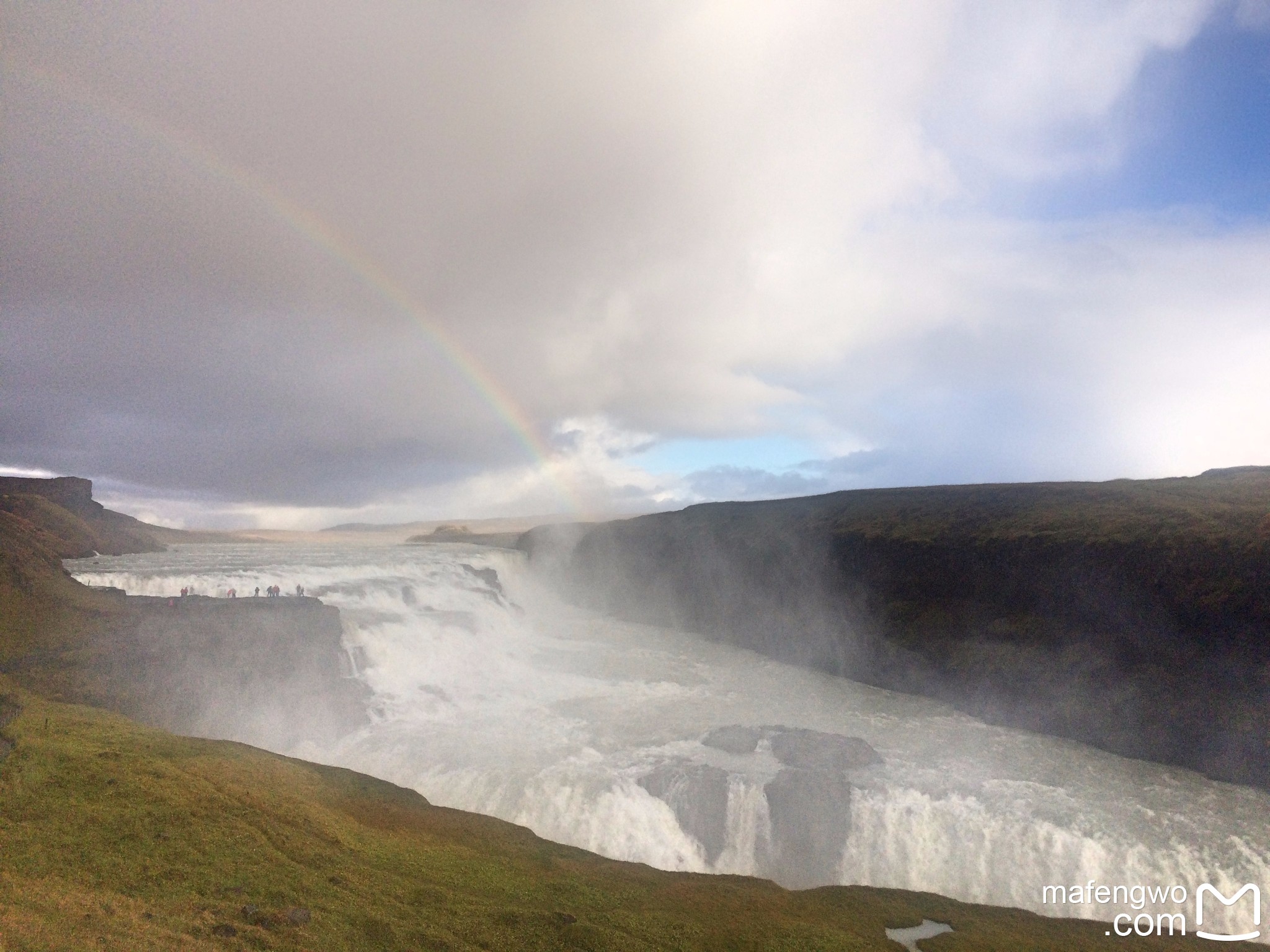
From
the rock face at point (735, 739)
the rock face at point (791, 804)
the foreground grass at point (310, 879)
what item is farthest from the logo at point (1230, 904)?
the rock face at point (735, 739)

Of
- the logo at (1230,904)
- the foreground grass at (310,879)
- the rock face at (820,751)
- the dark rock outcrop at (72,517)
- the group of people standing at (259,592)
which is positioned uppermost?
the dark rock outcrop at (72,517)

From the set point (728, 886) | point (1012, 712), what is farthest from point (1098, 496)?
point (728, 886)

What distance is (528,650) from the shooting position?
49.0 m

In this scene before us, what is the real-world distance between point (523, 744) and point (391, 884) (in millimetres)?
14381

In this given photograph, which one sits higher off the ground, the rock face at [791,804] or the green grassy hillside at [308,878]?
the green grassy hillside at [308,878]

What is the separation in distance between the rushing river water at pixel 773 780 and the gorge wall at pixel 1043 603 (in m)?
2.06

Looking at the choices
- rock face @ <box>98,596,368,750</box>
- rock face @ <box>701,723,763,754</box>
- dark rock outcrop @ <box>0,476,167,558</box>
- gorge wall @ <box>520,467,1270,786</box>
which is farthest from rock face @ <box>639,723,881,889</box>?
dark rock outcrop @ <box>0,476,167,558</box>

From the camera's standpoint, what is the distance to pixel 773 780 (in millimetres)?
24484

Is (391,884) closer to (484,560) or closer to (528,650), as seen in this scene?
(528,650)

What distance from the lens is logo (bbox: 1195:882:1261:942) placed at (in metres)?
17.4

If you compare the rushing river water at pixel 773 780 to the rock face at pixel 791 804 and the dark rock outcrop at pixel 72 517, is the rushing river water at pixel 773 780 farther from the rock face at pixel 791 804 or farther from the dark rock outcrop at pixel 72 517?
the dark rock outcrop at pixel 72 517

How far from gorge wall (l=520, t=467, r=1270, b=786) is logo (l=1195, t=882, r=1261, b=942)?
368 inches

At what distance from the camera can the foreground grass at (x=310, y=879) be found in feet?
35.3

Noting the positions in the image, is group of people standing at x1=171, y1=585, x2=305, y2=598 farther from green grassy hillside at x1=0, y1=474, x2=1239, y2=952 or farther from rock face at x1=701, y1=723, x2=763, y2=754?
rock face at x1=701, y1=723, x2=763, y2=754
